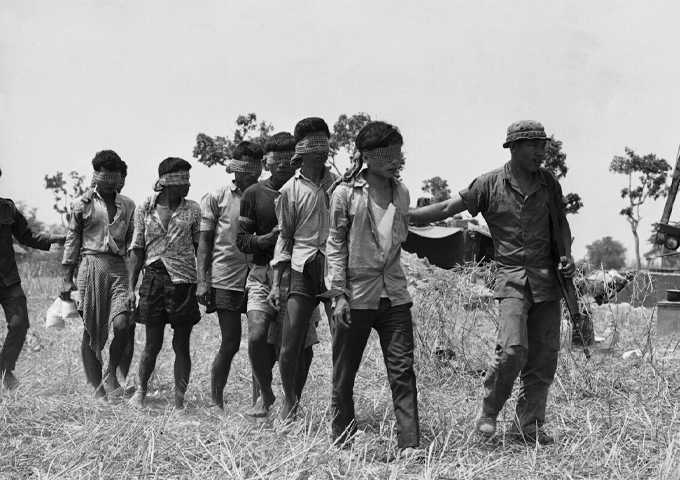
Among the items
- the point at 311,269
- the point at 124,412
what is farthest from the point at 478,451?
the point at 124,412

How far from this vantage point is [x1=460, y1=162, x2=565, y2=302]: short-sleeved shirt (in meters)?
4.79

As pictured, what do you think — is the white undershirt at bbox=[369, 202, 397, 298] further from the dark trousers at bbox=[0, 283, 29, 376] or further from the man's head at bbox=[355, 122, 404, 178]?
the dark trousers at bbox=[0, 283, 29, 376]

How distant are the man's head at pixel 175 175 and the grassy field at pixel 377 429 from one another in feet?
5.26

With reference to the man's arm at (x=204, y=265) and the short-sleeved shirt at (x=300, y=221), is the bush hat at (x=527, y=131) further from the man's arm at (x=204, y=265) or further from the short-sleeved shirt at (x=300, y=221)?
the man's arm at (x=204, y=265)

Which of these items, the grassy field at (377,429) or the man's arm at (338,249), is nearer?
the grassy field at (377,429)

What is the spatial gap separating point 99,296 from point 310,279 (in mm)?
2246

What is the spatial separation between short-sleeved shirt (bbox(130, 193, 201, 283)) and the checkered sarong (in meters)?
0.43

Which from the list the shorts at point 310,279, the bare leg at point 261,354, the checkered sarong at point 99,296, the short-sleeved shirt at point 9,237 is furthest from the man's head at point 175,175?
the short-sleeved shirt at point 9,237

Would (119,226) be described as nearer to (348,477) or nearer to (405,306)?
(405,306)

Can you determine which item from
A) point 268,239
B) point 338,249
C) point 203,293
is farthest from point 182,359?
point 338,249

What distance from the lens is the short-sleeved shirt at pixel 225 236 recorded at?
230 inches

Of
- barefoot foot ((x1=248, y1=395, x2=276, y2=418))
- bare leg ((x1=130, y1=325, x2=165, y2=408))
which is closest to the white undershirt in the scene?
barefoot foot ((x1=248, y1=395, x2=276, y2=418))

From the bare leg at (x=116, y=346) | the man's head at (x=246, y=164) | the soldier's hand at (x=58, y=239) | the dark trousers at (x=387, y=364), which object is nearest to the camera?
the dark trousers at (x=387, y=364)

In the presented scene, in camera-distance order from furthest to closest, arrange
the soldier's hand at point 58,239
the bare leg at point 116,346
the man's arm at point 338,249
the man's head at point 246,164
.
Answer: the soldier's hand at point 58,239, the bare leg at point 116,346, the man's head at point 246,164, the man's arm at point 338,249
